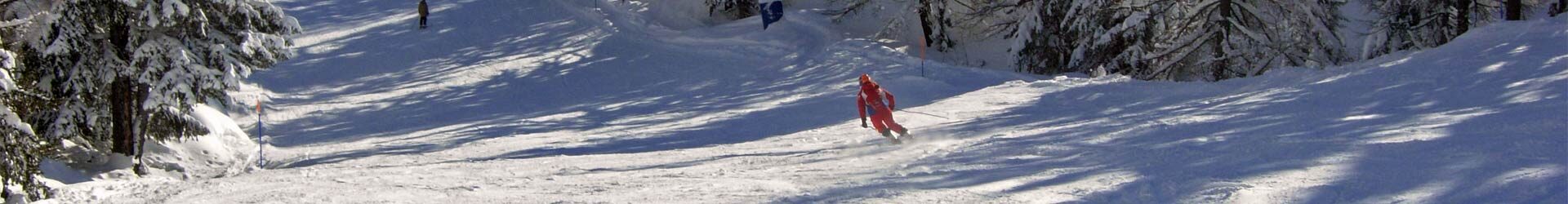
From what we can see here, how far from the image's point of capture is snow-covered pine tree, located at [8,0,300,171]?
55.0 feet

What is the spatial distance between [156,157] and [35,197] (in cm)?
486

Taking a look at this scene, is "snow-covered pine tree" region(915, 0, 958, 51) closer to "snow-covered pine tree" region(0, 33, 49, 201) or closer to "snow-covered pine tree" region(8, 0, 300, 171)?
"snow-covered pine tree" region(8, 0, 300, 171)

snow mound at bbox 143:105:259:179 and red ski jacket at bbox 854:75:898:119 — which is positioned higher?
red ski jacket at bbox 854:75:898:119

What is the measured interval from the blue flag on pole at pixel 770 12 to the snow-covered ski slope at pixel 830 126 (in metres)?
0.33

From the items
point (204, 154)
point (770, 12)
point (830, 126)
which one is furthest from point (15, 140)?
point (770, 12)

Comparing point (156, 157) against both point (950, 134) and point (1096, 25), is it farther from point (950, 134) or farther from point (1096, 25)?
point (1096, 25)

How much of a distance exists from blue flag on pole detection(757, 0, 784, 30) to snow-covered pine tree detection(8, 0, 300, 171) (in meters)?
17.1

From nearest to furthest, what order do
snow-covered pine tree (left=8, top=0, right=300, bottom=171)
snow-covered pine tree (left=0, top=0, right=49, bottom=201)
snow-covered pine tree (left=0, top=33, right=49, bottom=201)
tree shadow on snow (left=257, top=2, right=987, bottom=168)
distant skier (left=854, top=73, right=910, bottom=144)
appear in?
1. snow-covered pine tree (left=0, top=0, right=49, bottom=201)
2. snow-covered pine tree (left=0, top=33, right=49, bottom=201)
3. distant skier (left=854, top=73, right=910, bottom=144)
4. snow-covered pine tree (left=8, top=0, right=300, bottom=171)
5. tree shadow on snow (left=257, top=2, right=987, bottom=168)

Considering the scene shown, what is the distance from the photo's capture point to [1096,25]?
28.2m

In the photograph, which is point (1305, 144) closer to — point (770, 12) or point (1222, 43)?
point (1222, 43)

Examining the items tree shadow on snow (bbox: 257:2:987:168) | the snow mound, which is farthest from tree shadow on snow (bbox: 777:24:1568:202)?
the snow mound

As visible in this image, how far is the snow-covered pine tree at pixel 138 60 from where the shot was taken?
1675cm

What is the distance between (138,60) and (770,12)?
63.5 feet

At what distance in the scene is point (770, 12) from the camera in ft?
114
